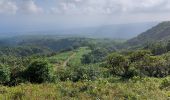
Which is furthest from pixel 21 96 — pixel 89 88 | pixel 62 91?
pixel 89 88

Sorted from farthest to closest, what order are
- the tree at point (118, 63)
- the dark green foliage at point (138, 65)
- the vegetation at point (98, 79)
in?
the tree at point (118, 63)
the dark green foliage at point (138, 65)
the vegetation at point (98, 79)

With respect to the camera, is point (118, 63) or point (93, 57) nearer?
point (118, 63)

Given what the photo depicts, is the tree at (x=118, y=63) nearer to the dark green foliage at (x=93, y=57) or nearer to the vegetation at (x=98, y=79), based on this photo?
the vegetation at (x=98, y=79)

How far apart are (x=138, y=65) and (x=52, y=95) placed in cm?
4246

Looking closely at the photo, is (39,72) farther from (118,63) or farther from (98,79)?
(98,79)

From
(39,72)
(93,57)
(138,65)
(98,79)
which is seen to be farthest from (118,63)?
(93,57)

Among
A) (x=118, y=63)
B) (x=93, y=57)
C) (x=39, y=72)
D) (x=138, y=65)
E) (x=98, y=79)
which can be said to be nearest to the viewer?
(x=98, y=79)

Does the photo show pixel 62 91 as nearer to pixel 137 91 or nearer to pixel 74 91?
pixel 74 91

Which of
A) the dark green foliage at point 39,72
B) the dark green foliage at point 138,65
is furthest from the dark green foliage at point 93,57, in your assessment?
the dark green foliage at point 39,72

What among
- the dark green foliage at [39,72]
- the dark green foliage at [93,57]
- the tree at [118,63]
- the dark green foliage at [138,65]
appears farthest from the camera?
the dark green foliage at [93,57]

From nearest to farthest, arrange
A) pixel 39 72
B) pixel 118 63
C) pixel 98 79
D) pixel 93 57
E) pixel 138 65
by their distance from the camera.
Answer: pixel 98 79, pixel 39 72, pixel 138 65, pixel 118 63, pixel 93 57

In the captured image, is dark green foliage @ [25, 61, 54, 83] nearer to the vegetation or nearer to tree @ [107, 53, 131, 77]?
the vegetation

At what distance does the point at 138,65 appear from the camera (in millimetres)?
51969

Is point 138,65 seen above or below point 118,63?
below
